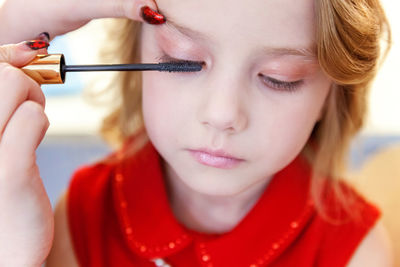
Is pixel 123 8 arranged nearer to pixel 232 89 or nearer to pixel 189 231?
pixel 232 89

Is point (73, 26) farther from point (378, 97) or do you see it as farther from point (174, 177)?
point (378, 97)

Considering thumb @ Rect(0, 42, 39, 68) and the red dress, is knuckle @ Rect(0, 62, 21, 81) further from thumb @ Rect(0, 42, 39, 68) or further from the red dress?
the red dress

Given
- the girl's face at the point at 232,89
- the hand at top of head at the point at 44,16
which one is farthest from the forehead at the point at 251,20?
the hand at top of head at the point at 44,16

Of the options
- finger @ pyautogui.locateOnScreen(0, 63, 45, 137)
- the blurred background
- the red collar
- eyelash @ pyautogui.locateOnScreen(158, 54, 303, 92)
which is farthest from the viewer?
the blurred background

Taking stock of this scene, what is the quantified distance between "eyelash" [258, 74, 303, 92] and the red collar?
230mm

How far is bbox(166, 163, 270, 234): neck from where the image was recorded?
0.94 meters

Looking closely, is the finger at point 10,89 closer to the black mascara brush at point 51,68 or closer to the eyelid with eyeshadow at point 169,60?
the black mascara brush at point 51,68

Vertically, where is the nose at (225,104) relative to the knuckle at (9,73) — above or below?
below

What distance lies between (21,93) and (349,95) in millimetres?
543

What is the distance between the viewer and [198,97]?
28.8 inches

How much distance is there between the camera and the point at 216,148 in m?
0.75

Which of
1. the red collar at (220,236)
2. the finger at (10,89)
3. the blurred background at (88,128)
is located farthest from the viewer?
the blurred background at (88,128)

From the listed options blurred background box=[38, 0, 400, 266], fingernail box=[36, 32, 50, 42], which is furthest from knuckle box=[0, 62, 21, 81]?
blurred background box=[38, 0, 400, 266]

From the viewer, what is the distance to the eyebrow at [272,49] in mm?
700
